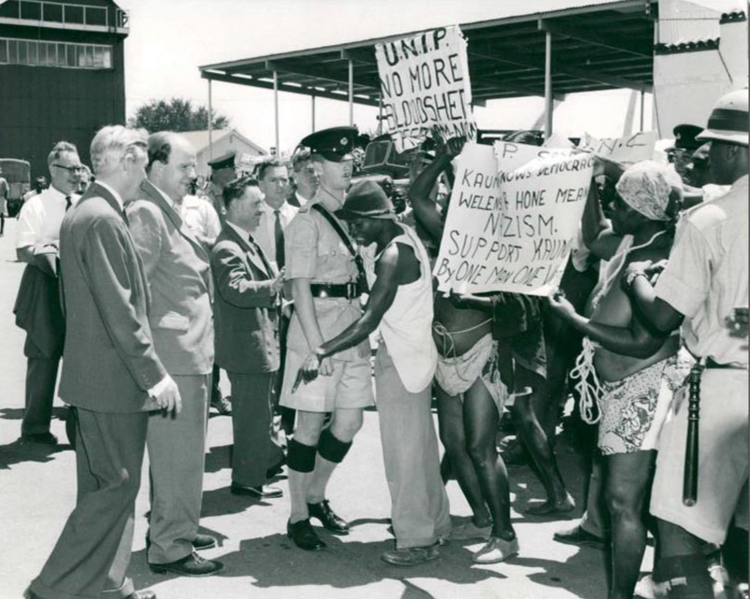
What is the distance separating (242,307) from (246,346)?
0.27 m

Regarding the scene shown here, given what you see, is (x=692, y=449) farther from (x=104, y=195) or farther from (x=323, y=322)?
(x=104, y=195)

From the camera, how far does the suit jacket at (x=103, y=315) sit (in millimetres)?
3986

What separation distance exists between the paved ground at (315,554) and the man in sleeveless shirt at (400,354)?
0.87 ft

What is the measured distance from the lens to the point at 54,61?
60781mm

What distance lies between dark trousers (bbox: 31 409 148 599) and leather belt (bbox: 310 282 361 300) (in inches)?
53.7

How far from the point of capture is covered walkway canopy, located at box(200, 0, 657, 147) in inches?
740

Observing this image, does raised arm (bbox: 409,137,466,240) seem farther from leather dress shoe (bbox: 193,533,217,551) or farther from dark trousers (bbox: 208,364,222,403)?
dark trousers (bbox: 208,364,222,403)

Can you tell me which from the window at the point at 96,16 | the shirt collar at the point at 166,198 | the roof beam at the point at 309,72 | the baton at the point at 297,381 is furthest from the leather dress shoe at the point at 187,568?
the window at the point at 96,16

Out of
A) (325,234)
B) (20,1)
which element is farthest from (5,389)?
(20,1)

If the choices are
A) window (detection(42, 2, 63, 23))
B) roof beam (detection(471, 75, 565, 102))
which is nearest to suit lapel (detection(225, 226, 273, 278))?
roof beam (detection(471, 75, 565, 102))

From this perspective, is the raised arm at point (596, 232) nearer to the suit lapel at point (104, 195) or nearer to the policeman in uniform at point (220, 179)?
the suit lapel at point (104, 195)

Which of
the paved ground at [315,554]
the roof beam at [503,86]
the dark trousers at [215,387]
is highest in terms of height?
the roof beam at [503,86]

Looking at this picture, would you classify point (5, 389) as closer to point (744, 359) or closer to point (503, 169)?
point (503, 169)

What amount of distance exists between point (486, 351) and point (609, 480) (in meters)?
1.22
